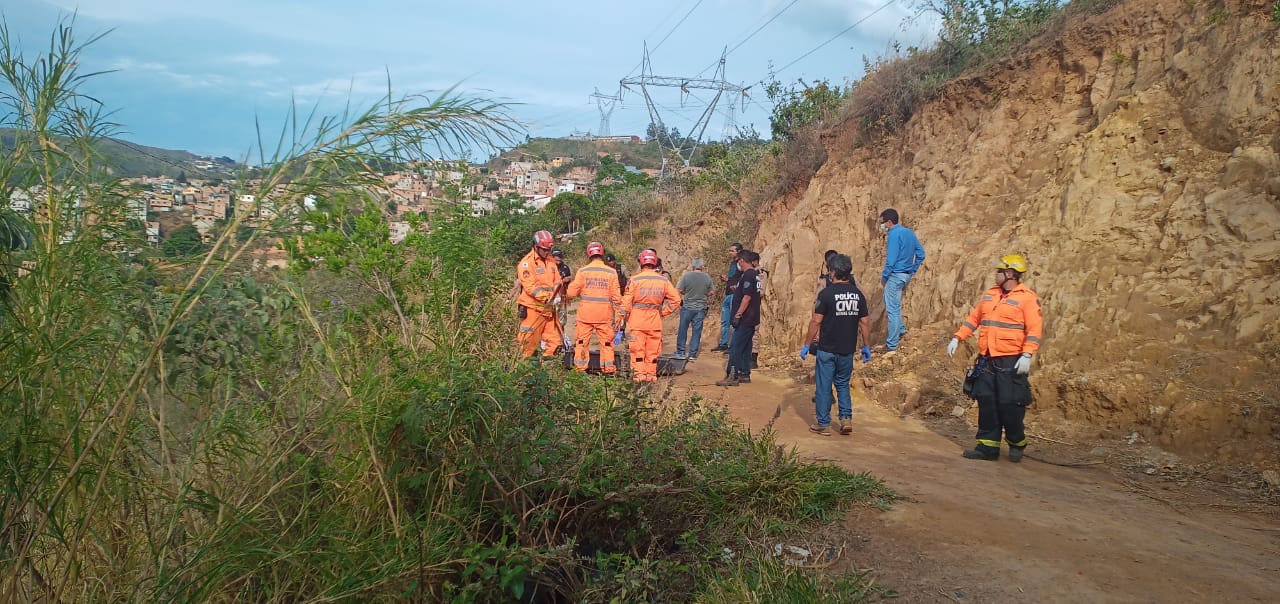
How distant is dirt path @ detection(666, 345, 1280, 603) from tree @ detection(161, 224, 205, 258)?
3.81 meters

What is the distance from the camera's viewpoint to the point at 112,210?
377cm

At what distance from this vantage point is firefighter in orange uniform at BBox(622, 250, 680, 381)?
31.2ft

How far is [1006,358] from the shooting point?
277 inches

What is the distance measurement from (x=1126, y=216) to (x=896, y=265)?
2769 millimetres

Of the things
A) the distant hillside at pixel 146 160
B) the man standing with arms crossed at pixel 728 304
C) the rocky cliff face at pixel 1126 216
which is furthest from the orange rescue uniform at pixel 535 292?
the distant hillside at pixel 146 160

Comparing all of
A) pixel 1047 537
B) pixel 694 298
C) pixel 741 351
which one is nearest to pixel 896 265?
pixel 741 351

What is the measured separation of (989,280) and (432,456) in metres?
8.43

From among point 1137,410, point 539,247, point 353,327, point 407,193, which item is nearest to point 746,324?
point 539,247

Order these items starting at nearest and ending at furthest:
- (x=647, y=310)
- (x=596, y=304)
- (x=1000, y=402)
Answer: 1. (x=1000, y=402)
2. (x=596, y=304)
3. (x=647, y=310)

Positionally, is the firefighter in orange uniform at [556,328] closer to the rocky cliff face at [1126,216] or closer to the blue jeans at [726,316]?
the rocky cliff face at [1126,216]

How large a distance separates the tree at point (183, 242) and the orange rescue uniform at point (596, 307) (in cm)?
540

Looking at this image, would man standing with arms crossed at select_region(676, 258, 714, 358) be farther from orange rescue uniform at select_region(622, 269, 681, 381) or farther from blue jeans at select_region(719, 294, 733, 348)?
orange rescue uniform at select_region(622, 269, 681, 381)

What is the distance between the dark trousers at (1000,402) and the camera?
274 inches

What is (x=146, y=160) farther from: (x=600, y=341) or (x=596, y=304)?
(x=600, y=341)
